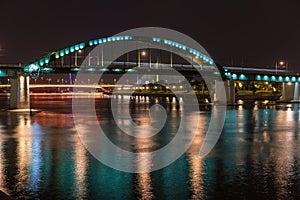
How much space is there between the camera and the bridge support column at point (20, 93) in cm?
5825

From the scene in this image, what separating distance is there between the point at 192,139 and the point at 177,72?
256ft

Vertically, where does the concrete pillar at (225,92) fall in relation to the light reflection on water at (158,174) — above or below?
above

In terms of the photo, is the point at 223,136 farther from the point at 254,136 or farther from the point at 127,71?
the point at 127,71

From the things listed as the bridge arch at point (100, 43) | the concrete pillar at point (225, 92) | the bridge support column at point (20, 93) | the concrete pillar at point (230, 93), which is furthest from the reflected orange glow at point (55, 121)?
the concrete pillar at point (230, 93)

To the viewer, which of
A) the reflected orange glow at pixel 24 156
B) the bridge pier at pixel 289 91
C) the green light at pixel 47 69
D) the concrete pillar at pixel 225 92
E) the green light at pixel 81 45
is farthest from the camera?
the green light at pixel 81 45

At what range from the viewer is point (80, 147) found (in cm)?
2169

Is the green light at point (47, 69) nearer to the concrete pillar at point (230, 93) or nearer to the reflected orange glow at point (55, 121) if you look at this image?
the concrete pillar at point (230, 93)

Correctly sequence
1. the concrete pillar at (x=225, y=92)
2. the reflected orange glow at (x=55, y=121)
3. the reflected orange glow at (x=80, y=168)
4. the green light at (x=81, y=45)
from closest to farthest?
the reflected orange glow at (x=80, y=168) < the reflected orange glow at (x=55, y=121) < the concrete pillar at (x=225, y=92) < the green light at (x=81, y=45)

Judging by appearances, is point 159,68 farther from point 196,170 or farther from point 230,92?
point 196,170

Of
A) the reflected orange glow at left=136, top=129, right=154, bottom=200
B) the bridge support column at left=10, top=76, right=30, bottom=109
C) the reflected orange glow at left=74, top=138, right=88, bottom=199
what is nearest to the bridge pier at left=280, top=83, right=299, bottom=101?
the bridge support column at left=10, top=76, right=30, bottom=109

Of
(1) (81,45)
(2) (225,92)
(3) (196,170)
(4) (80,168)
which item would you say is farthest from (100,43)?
(3) (196,170)

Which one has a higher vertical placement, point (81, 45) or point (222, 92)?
point (81, 45)

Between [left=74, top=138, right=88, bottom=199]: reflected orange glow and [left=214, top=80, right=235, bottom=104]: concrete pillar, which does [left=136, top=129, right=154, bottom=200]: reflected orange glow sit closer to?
[left=74, top=138, right=88, bottom=199]: reflected orange glow

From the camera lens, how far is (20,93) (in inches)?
2301
